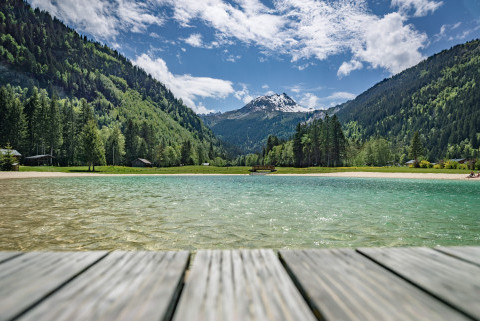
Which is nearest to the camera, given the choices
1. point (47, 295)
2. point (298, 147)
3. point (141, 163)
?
point (47, 295)

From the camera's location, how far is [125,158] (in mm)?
123000

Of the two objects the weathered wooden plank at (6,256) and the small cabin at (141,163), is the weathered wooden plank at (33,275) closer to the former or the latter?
the weathered wooden plank at (6,256)

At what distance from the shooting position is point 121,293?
1.99m

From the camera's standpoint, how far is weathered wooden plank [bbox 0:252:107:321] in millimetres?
1826

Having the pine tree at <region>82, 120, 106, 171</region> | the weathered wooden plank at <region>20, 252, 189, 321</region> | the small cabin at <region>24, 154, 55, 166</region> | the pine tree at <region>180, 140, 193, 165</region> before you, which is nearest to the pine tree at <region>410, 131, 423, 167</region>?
the pine tree at <region>180, 140, 193, 165</region>

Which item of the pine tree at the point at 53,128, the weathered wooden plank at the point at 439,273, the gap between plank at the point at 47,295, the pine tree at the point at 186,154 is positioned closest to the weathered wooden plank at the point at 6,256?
the gap between plank at the point at 47,295

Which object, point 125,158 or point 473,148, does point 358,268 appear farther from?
point 473,148

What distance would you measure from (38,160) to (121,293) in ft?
376

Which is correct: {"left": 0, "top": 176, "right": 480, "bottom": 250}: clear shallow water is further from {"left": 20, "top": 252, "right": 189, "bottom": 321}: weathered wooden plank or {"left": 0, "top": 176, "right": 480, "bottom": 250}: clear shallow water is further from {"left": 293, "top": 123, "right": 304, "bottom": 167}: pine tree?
{"left": 293, "top": 123, "right": 304, "bottom": 167}: pine tree

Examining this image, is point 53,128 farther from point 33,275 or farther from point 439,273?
point 439,273

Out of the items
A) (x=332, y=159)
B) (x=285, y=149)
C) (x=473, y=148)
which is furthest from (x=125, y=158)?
(x=473, y=148)

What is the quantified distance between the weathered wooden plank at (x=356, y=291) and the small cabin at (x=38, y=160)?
114 meters

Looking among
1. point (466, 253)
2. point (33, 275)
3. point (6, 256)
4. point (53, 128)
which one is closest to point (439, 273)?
point (466, 253)

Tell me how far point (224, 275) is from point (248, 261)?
0.46m
